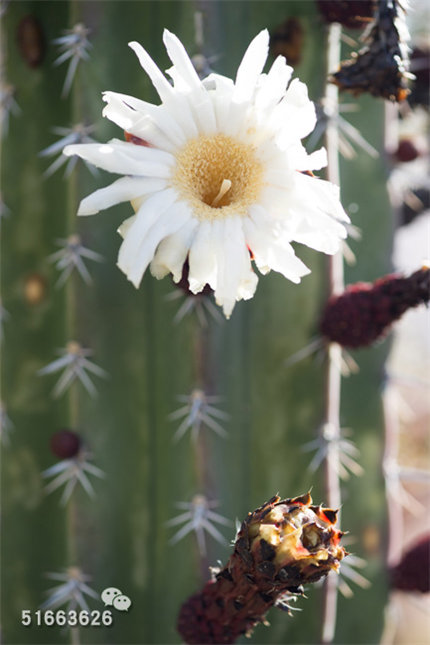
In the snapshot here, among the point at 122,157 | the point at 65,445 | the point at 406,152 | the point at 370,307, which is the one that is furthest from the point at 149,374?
the point at 406,152

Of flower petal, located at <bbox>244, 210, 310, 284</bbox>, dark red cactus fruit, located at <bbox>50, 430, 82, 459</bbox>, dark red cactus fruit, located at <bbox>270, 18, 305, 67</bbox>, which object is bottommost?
dark red cactus fruit, located at <bbox>50, 430, 82, 459</bbox>

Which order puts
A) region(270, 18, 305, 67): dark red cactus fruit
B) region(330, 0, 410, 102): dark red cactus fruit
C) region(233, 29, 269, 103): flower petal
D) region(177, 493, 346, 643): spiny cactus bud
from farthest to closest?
region(270, 18, 305, 67): dark red cactus fruit, region(330, 0, 410, 102): dark red cactus fruit, region(233, 29, 269, 103): flower petal, region(177, 493, 346, 643): spiny cactus bud

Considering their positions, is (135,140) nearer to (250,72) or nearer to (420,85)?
(250,72)

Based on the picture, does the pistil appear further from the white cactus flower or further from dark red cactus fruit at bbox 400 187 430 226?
dark red cactus fruit at bbox 400 187 430 226

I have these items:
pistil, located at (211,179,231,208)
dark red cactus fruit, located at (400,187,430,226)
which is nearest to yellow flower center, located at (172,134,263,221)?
pistil, located at (211,179,231,208)

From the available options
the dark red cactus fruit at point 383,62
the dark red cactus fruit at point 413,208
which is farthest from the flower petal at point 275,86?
the dark red cactus fruit at point 413,208

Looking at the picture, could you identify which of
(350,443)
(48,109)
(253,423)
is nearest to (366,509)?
(350,443)
